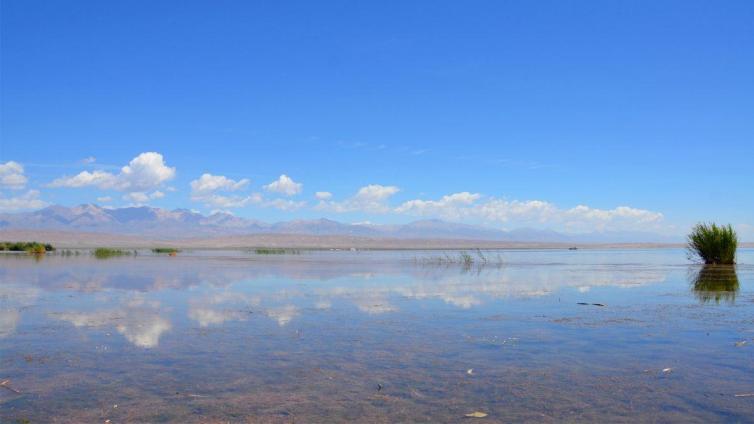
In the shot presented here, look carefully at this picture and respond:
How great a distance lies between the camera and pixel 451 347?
829 centimetres

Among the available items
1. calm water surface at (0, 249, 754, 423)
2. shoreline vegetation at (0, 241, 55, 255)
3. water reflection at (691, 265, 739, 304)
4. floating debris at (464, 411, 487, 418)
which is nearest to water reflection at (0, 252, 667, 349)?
calm water surface at (0, 249, 754, 423)

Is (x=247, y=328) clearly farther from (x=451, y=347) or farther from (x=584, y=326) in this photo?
(x=584, y=326)

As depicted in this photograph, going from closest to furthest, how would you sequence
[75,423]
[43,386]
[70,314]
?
[75,423], [43,386], [70,314]

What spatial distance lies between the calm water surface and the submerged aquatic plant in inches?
732

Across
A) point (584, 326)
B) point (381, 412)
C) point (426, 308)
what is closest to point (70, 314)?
point (426, 308)

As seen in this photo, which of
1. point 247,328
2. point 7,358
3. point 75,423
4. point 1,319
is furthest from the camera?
point 1,319

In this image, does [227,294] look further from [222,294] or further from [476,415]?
[476,415]

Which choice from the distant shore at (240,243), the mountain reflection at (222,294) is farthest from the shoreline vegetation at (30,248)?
the distant shore at (240,243)

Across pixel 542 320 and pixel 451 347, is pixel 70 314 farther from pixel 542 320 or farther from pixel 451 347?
pixel 542 320

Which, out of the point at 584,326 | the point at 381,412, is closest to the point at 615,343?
the point at 584,326

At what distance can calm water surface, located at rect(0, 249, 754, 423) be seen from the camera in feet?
18.2

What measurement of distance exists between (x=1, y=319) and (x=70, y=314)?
1.10 metres

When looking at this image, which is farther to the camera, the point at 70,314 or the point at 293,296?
the point at 293,296

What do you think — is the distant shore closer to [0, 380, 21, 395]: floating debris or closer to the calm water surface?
the calm water surface
